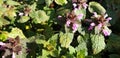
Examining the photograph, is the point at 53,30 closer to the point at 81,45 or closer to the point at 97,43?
the point at 81,45

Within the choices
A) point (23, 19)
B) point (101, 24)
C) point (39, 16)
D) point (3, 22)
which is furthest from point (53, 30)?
point (101, 24)

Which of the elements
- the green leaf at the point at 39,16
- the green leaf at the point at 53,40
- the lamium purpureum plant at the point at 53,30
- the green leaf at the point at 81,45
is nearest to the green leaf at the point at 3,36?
the lamium purpureum plant at the point at 53,30

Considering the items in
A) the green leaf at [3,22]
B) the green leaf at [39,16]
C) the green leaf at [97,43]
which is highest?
the green leaf at [3,22]

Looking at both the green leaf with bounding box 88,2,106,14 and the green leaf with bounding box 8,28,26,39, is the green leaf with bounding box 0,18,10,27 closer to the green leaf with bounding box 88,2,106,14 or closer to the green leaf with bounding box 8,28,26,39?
the green leaf with bounding box 8,28,26,39

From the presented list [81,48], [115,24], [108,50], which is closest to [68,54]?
[81,48]

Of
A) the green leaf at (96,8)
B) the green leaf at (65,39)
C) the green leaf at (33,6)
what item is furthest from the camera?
the green leaf at (33,6)

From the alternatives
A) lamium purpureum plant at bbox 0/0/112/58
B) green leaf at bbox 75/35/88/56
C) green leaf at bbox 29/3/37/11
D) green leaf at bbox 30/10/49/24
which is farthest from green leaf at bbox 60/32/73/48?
green leaf at bbox 29/3/37/11

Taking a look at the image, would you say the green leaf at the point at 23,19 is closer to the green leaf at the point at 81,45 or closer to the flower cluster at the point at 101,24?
the green leaf at the point at 81,45

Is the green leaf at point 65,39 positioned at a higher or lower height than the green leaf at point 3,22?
lower

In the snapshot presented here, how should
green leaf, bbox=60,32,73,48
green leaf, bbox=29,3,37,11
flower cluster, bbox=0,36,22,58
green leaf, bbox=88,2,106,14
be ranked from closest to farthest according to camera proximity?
flower cluster, bbox=0,36,22,58, green leaf, bbox=60,32,73,48, green leaf, bbox=88,2,106,14, green leaf, bbox=29,3,37,11

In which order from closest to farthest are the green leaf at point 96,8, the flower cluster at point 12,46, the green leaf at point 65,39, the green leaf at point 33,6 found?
the flower cluster at point 12,46
the green leaf at point 65,39
the green leaf at point 96,8
the green leaf at point 33,6

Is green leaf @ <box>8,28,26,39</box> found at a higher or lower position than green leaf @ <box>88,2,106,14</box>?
higher
